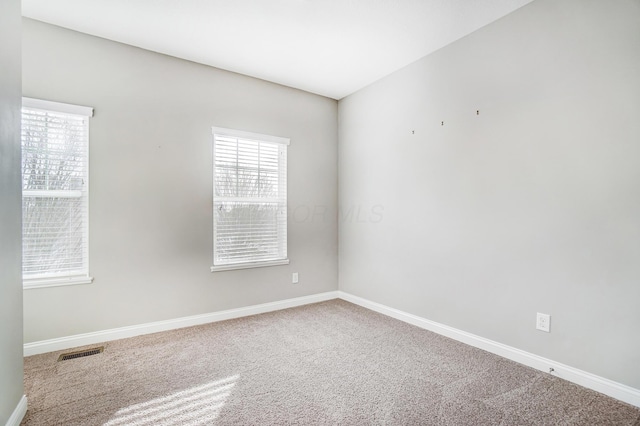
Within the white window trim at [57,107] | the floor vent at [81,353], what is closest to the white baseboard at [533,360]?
the floor vent at [81,353]

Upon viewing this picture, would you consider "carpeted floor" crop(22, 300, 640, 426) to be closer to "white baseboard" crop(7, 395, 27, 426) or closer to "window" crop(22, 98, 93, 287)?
"white baseboard" crop(7, 395, 27, 426)

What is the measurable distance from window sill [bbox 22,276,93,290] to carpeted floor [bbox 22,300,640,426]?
1.90ft

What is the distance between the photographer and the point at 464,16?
2.56 meters

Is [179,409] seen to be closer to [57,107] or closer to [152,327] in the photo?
[152,327]

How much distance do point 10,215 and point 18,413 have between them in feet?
3.61

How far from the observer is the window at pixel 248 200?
137 inches

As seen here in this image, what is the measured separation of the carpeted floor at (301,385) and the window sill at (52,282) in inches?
22.8

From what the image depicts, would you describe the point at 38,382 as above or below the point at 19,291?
below

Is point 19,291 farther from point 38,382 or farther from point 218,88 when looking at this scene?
point 218,88

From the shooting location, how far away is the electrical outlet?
2.31 m

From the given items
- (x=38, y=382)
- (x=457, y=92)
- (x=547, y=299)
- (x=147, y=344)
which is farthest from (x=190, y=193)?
(x=547, y=299)

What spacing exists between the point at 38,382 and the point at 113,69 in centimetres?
265

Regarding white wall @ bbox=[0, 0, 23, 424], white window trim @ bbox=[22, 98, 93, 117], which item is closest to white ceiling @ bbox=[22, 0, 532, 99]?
white window trim @ bbox=[22, 98, 93, 117]

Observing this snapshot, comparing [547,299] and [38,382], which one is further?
[547,299]
